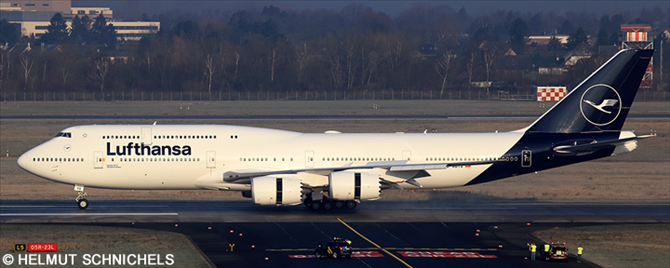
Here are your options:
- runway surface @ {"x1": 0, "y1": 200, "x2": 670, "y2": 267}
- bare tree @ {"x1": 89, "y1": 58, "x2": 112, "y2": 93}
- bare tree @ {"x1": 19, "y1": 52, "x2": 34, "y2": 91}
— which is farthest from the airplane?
bare tree @ {"x1": 19, "y1": 52, "x2": 34, "y2": 91}

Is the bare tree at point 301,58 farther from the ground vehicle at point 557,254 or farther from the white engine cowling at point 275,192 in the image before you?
the ground vehicle at point 557,254

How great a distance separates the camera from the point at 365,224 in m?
34.7

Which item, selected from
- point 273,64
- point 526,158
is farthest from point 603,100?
point 273,64

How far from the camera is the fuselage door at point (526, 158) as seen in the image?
39.1m

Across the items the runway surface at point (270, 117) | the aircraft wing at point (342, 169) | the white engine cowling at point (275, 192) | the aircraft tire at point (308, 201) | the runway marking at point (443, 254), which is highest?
the runway surface at point (270, 117)

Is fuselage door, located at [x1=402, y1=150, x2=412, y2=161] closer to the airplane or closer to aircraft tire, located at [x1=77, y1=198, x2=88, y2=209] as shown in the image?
the airplane

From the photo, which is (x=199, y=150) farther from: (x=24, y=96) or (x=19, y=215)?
(x=24, y=96)

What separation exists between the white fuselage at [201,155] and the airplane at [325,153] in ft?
0.17

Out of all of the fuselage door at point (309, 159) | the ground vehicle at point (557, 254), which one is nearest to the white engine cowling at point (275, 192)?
the fuselage door at point (309, 159)

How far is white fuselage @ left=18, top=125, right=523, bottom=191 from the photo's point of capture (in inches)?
1506

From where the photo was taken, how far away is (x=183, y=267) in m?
26.4

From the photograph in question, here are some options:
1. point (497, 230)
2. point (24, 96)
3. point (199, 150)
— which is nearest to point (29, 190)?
point (199, 150)

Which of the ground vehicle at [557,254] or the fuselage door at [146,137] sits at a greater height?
the fuselage door at [146,137]

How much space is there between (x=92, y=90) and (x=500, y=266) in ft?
347
